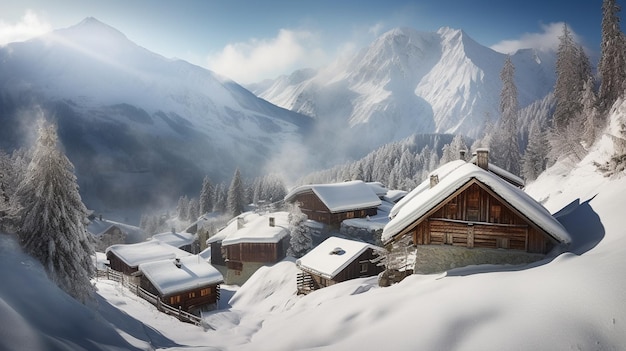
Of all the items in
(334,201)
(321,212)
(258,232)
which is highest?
(334,201)

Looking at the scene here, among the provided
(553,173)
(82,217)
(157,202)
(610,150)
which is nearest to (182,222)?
(157,202)

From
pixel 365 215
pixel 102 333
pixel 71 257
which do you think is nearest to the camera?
pixel 102 333

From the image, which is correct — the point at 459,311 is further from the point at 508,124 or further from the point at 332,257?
the point at 508,124

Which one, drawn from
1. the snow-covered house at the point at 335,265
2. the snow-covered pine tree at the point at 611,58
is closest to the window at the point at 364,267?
the snow-covered house at the point at 335,265

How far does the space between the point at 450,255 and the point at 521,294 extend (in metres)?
6.24

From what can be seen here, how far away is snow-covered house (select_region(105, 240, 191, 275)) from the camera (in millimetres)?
37281

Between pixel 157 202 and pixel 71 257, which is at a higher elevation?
pixel 71 257

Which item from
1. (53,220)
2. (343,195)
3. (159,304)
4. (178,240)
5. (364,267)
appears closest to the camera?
(53,220)

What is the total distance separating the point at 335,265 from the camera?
28.4m

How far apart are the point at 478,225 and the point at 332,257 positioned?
687 inches

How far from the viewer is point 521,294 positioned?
853cm

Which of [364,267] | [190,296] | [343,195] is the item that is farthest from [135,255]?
[343,195]

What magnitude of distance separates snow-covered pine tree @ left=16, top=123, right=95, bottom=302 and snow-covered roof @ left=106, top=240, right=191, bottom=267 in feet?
71.0

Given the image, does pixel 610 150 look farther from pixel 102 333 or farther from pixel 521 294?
pixel 102 333
